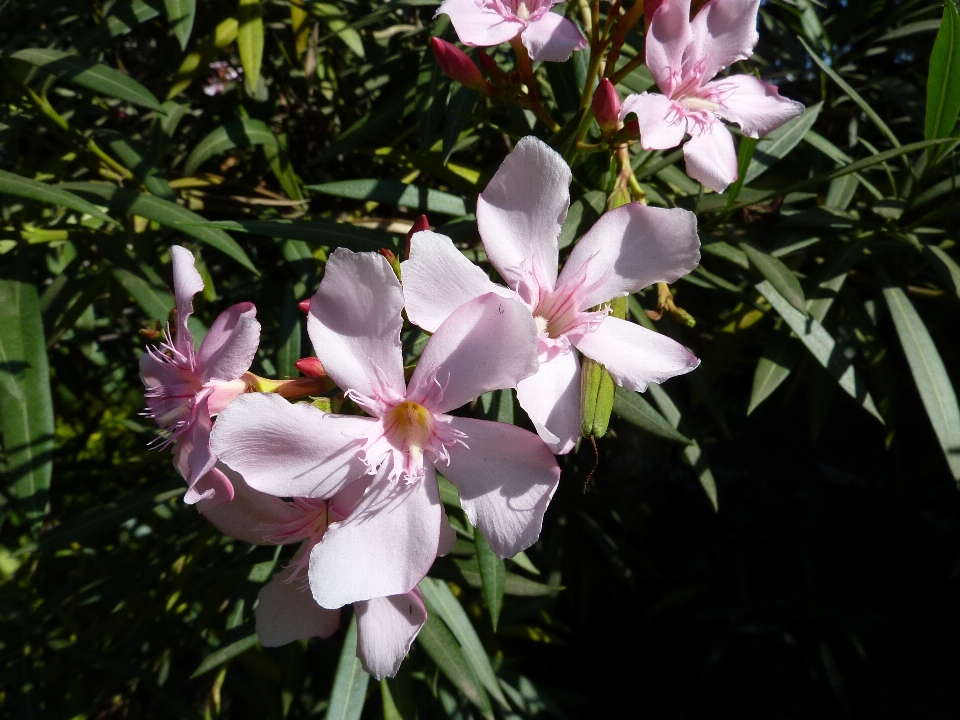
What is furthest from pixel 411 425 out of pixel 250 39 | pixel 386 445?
pixel 250 39

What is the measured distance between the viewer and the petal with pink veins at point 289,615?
0.81 meters

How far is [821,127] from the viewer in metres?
1.55

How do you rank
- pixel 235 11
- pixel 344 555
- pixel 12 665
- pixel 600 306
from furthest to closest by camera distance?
pixel 12 665 < pixel 235 11 < pixel 600 306 < pixel 344 555

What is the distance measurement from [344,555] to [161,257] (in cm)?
105

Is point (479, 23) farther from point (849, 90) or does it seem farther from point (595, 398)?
point (849, 90)

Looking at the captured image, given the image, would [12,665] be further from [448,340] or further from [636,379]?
[636,379]

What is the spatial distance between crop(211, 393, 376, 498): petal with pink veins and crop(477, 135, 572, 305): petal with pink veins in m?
0.22

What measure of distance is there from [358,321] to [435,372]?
0.30 ft

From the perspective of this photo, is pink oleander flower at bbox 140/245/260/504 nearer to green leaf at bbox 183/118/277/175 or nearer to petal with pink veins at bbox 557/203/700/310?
petal with pink veins at bbox 557/203/700/310

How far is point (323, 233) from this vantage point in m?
0.98

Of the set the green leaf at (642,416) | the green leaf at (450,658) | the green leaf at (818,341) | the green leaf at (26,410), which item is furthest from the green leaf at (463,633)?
the green leaf at (818,341)

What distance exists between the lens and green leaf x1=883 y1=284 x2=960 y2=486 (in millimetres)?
1078

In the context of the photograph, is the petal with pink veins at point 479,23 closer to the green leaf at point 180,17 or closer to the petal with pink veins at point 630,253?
the petal with pink veins at point 630,253

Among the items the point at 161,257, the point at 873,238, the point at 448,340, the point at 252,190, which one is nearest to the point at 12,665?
the point at 161,257
